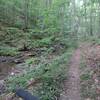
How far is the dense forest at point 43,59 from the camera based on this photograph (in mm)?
7188

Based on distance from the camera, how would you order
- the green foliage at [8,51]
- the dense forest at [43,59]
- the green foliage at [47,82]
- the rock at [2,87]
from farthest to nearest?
1. the green foliage at [8,51]
2. the rock at [2,87]
3. the dense forest at [43,59]
4. the green foliage at [47,82]

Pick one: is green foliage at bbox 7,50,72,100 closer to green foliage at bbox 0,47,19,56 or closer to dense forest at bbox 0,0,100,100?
dense forest at bbox 0,0,100,100

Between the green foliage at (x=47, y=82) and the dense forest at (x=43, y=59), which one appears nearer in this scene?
the green foliage at (x=47, y=82)

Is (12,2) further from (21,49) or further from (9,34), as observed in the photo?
(21,49)

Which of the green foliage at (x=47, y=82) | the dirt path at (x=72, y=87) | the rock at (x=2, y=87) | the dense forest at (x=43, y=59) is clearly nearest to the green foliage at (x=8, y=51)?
the dense forest at (x=43, y=59)

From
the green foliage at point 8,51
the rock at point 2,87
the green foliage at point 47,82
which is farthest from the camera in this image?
the green foliage at point 8,51

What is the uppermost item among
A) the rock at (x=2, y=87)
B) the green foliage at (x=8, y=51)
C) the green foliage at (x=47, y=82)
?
the green foliage at (x=8, y=51)

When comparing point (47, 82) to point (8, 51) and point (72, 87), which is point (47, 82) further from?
point (8, 51)

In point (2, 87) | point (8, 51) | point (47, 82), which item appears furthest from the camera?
point (8, 51)

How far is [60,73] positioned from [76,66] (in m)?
2.46

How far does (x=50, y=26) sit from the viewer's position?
21203mm

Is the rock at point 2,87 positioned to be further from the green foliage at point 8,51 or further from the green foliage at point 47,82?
the green foliage at point 8,51

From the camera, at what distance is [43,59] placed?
41.7 feet

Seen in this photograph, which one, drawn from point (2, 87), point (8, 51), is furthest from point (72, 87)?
point (8, 51)
